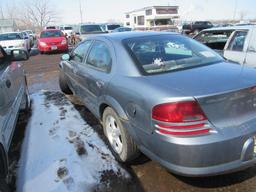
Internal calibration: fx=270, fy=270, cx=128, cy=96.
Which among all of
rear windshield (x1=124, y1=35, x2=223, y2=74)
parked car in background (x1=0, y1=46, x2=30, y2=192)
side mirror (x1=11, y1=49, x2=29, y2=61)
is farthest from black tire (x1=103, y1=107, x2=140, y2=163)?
side mirror (x1=11, y1=49, x2=29, y2=61)

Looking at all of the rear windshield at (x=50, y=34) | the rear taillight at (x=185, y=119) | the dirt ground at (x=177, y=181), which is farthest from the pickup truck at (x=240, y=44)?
the rear windshield at (x=50, y=34)

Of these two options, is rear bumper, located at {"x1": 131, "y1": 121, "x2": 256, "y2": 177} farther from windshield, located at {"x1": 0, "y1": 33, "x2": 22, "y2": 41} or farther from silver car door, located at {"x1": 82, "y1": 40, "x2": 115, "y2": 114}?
windshield, located at {"x1": 0, "y1": 33, "x2": 22, "y2": 41}

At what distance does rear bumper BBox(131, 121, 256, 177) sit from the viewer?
A: 7.48ft

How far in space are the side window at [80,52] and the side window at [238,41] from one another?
10.1 feet

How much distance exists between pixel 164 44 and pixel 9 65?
237 centimetres

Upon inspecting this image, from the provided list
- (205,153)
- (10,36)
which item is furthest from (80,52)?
(10,36)

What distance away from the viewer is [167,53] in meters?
3.37

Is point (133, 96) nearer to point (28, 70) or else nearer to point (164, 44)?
point (164, 44)

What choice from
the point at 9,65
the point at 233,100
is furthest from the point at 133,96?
the point at 9,65

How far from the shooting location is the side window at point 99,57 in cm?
350

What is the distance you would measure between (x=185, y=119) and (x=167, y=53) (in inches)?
50.1

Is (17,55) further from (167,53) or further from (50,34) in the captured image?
(50,34)

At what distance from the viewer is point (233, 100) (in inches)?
95.3

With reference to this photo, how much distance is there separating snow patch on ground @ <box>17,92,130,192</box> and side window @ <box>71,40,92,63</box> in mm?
1079
